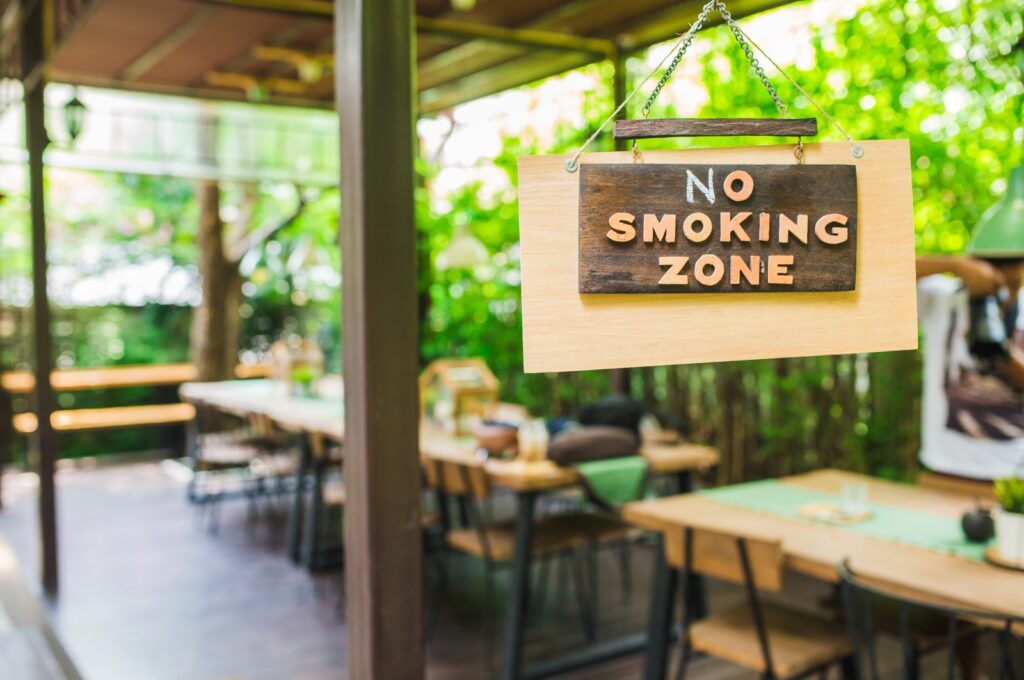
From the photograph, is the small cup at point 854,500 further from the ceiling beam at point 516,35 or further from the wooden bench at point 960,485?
the ceiling beam at point 516,35

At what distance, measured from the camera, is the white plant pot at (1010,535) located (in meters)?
2.48

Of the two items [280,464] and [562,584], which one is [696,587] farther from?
[280,464]

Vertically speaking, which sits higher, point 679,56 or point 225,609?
point 679,56

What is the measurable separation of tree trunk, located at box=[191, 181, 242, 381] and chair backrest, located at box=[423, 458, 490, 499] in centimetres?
548

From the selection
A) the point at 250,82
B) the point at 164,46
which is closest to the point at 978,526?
the point at 164,46

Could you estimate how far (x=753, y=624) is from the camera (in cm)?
311

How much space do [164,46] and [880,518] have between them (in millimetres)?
5032

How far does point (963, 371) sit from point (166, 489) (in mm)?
6320

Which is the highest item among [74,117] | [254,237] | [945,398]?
[74,117]

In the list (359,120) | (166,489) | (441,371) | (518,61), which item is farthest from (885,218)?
(166,489)

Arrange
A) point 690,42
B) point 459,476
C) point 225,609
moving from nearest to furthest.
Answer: point 690,42 → point 459,476 → point 225,609

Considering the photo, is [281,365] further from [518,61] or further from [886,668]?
[886,668]

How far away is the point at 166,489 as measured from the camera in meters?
8.00

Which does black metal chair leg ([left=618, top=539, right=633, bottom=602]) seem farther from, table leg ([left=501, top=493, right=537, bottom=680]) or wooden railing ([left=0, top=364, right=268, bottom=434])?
wooden railing ([left=0, top=364, right=268, bottom=434])
